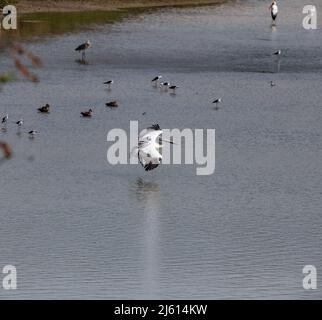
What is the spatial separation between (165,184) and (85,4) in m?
23.2

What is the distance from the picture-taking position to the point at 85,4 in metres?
45.5

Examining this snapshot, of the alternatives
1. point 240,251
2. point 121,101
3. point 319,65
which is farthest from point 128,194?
point 319,65

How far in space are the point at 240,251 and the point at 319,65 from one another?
57.9 ft

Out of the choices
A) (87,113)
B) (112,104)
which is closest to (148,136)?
(87,113)

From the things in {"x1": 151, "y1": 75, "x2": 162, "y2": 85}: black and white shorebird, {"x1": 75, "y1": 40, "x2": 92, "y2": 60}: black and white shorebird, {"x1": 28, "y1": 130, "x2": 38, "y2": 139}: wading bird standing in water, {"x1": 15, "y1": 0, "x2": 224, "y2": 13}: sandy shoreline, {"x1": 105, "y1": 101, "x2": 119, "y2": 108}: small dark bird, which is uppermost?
{"x1": 15, "y1": 0, "x2": 224, "y2": 13}: sandy shoreline

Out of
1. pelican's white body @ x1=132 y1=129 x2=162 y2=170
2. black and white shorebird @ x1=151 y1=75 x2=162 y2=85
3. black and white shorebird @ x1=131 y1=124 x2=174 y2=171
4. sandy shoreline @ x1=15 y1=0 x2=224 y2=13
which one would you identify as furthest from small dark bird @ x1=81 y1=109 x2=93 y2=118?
sandy shoreline @ x1=15 y1=0 x2=224 y2=13

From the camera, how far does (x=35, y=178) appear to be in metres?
23.4

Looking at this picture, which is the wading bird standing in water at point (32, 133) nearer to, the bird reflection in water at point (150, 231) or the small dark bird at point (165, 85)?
the bird reflection in water at point (150, 231)

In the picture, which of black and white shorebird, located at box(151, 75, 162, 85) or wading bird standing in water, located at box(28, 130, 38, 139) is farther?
black and white shorebird, located at box(151, 75, 162, 85)

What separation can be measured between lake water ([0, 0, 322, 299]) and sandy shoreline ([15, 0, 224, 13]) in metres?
5.49

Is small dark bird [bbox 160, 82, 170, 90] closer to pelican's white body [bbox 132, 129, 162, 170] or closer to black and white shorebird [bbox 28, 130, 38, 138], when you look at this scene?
black and white shorebird [bbox 28, 130, 38, 138]

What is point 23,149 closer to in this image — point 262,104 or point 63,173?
point 63,173

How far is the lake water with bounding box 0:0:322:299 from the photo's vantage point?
18.3 m

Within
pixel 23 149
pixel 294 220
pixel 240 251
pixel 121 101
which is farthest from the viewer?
pixel 121 101
